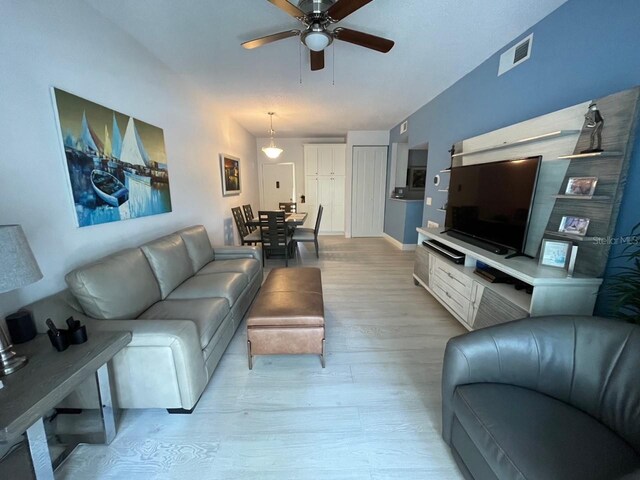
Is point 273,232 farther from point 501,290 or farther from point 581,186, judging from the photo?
point 581,186

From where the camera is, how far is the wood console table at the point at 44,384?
857 millimetres

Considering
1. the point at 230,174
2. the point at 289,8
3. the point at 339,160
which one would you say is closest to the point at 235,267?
the point at 289,8

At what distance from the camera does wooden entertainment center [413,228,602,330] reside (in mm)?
1587

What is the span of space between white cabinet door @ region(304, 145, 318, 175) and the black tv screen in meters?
4.29

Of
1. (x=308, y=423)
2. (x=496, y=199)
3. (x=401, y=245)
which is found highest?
(x=496, y=199)

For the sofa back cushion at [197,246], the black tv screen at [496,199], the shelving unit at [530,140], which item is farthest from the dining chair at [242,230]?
the shelving unit at [530,140]

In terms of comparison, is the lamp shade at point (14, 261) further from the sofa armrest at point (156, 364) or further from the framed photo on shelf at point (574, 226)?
the framed photo on shelf at point (574, 226)

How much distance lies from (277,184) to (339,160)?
1.86 meters

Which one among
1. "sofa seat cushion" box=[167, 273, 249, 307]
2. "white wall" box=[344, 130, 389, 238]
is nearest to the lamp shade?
"sofa seat cushion" box=[167, 273, 249, 307]

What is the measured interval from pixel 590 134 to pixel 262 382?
8.95 ft

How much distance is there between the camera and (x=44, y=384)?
3.19ft

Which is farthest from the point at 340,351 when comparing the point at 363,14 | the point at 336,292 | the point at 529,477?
A: the point at 363,14

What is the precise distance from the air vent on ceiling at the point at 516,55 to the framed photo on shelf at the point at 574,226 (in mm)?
1489

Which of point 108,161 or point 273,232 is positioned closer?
point 108,161
